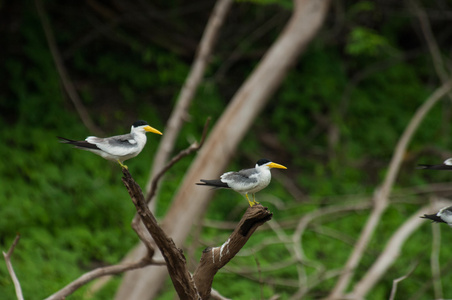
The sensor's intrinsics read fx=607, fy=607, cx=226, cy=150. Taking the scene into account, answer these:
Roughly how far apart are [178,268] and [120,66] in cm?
1064

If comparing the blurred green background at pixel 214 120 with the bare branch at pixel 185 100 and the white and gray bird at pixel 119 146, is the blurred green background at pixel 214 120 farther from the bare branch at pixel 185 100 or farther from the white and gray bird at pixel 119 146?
the white and gray bird at pixel 119 146

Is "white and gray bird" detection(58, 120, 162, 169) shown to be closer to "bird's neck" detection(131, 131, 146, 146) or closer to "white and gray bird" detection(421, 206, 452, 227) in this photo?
"bird's neck" detection(131, 131, 146, 146)

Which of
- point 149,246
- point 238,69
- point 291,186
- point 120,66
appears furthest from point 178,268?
point 238,69

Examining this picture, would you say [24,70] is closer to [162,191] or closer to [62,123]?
[62,123]

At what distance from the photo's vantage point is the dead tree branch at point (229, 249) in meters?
3.23

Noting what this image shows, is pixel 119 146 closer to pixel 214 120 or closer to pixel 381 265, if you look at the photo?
pixel 381 265

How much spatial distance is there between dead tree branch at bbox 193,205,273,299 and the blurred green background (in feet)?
16.9

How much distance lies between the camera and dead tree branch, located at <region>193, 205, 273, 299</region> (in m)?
3.23

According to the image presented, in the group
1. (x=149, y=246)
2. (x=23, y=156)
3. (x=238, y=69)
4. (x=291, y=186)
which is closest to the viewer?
(x=149, y=246)

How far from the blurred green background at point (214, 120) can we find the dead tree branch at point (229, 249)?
514 centimetres

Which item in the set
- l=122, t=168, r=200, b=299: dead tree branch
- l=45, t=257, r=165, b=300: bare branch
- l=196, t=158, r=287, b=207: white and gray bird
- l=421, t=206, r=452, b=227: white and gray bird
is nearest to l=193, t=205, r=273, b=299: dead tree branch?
l=122, t=168, r=200, b=299: dead tree branch

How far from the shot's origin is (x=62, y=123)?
12.1 meters

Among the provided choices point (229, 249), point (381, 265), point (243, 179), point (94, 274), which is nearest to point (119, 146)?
point (243, 179)

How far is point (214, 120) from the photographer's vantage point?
13438 mm
